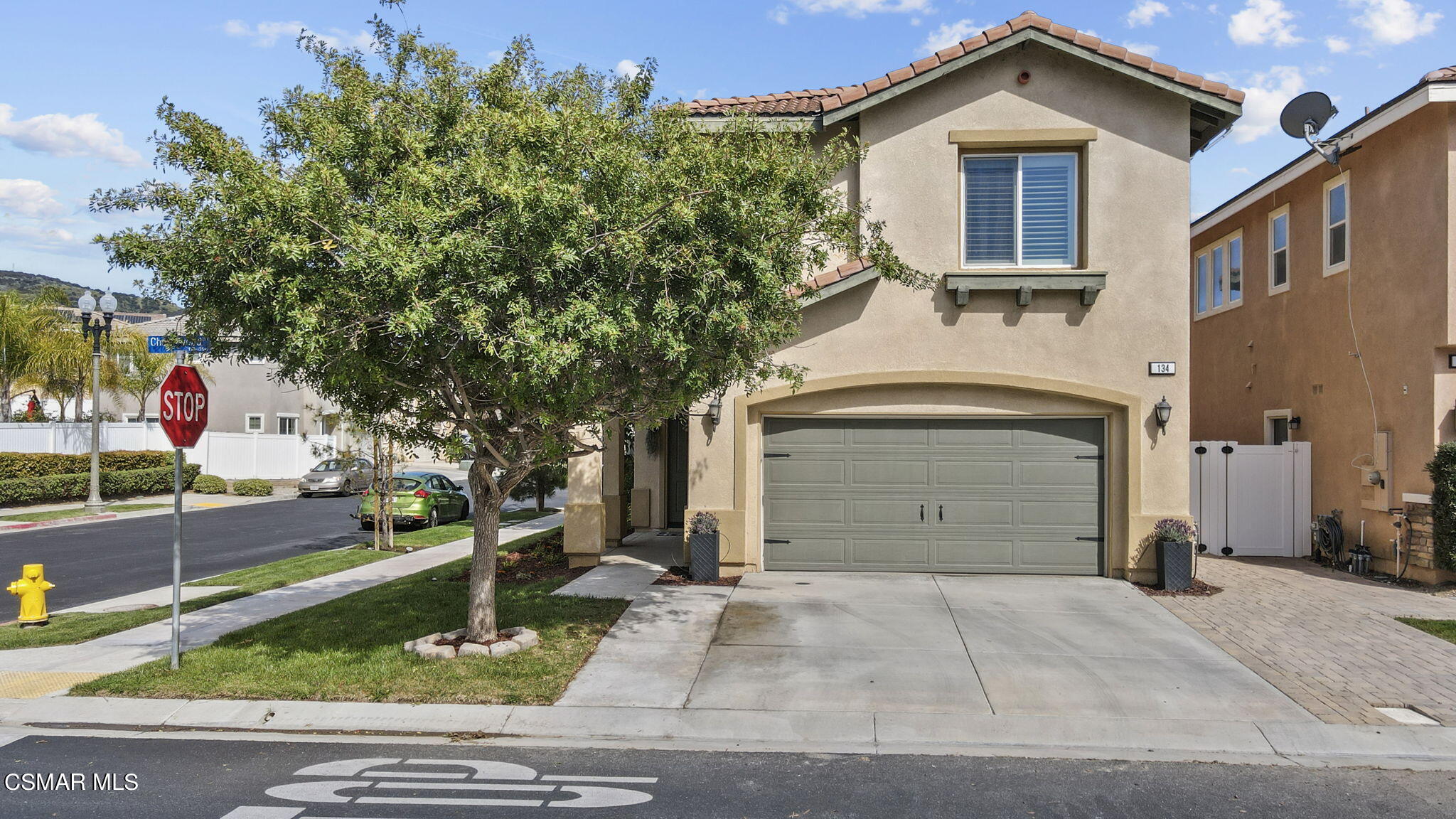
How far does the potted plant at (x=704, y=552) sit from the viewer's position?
11664 mm

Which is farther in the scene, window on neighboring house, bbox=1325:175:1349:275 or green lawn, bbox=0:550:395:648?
window on neighboring house, bbox=1325:175:1349:275

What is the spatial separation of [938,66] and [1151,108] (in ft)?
9.65

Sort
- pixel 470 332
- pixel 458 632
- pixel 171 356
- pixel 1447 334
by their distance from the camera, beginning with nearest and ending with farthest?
1. pixel 470 332
2. pixel 458 632
3. pixel 1447 334
4. pixel 171 356

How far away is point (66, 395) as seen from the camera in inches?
1273

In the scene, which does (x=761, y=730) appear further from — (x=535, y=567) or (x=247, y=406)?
(x=247, y=406)

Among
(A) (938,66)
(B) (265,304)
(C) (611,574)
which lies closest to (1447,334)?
(A) (938,66)

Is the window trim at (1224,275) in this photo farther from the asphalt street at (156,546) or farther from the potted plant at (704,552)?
the asphalt street at (156,546)

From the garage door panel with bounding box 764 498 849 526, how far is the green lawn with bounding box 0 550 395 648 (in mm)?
6915

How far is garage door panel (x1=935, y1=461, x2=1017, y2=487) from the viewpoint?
1214 centimetres

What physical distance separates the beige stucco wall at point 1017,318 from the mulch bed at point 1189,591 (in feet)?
1.72

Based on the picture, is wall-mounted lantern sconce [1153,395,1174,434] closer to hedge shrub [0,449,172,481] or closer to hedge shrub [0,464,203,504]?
hedge shrub [0,464,203,504]

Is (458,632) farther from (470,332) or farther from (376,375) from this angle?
(470,332)

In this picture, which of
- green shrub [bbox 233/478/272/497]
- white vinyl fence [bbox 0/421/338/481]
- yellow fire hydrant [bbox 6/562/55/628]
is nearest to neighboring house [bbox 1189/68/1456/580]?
yellow fire hydrant [bbox 6/562/55/628]

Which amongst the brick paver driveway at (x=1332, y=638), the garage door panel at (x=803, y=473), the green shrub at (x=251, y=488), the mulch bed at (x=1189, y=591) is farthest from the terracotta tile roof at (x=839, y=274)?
the green shrub at (x=251, y=488)
